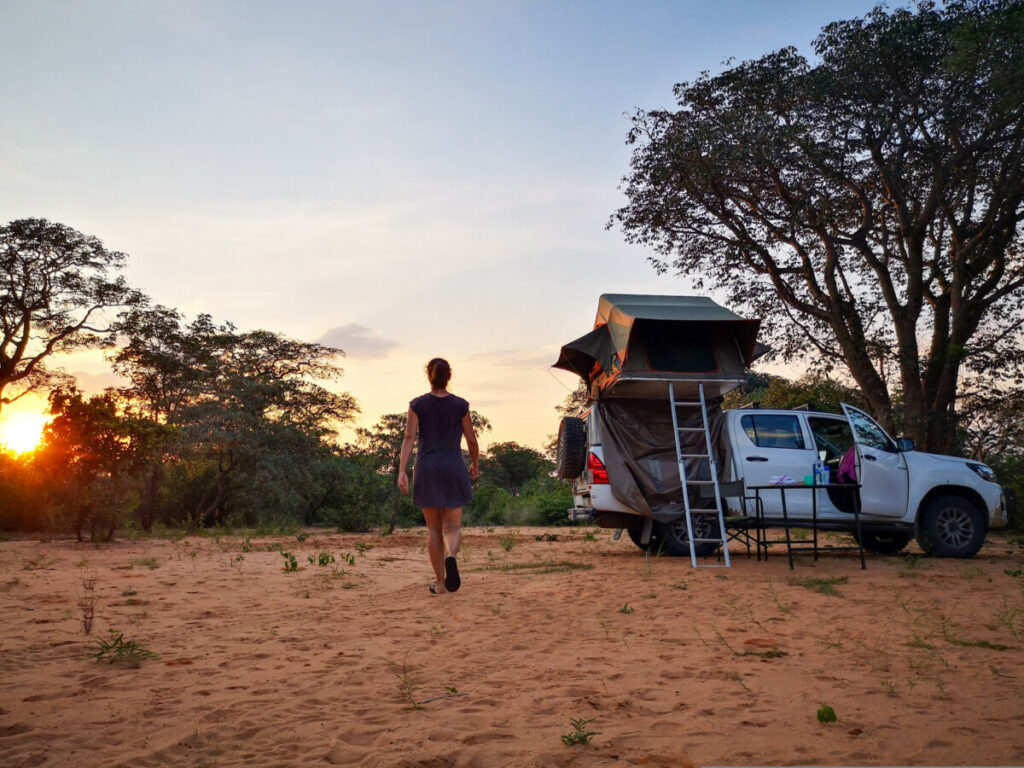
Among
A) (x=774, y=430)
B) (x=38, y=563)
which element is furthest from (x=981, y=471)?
(x=38, y=563)

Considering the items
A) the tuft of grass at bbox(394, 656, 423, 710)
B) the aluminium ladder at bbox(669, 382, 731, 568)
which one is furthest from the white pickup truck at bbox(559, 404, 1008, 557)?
the tuft of grass at bbox(394, 656, 423, 710)

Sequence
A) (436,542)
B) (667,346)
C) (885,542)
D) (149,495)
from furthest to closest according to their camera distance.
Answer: (149,495) → (885,542) → (667,346) → (436,542)

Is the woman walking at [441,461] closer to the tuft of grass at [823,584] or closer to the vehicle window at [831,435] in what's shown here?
the tuft of grass at [823,584]

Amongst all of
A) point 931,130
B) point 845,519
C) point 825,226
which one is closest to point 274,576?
point 845,519

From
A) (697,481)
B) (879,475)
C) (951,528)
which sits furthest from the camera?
(951,528)

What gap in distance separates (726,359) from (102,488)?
1036 cm

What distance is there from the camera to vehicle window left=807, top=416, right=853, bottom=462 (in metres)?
10.2

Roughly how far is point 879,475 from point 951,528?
4.12ft

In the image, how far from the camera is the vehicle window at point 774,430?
1010cm

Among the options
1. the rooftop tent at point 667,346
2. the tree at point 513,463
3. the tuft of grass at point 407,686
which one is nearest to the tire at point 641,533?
the rooftop tent at point 667,346

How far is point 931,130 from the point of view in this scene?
15.6 metres

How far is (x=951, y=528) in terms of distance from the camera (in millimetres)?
10148

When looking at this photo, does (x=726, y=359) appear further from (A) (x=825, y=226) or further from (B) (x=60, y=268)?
(B) (x=60, y=268)

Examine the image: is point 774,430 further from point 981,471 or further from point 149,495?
point 149,495
